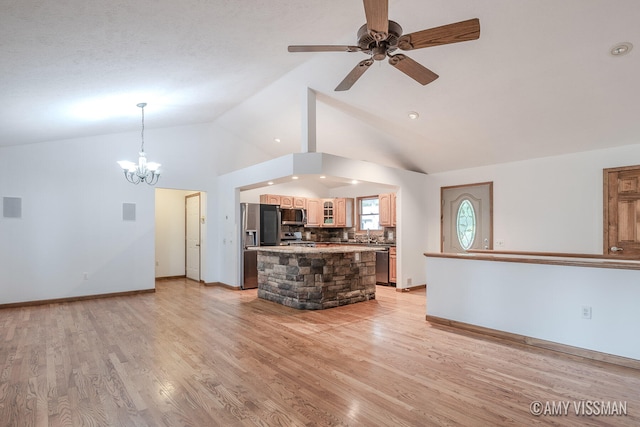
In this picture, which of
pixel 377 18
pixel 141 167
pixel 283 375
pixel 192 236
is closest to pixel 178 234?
pixel 192 236

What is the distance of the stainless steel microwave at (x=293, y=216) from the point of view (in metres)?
8.31

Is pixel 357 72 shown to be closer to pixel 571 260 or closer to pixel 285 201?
pixel 571 260

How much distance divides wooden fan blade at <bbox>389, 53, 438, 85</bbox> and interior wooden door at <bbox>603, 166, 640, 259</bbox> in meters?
3.81

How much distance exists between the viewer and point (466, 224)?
22.0 feet

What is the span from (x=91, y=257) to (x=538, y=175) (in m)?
8.12

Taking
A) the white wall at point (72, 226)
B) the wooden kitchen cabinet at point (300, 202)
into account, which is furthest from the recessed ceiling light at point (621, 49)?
the white wall at point (72, 226)

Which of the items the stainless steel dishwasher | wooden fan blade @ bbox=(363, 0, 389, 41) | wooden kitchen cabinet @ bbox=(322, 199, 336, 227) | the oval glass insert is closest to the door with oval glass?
the oval glass insert

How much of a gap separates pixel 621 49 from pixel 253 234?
6361 mm

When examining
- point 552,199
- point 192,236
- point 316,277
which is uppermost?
point 552,199

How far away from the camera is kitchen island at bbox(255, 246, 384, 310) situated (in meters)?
5.29

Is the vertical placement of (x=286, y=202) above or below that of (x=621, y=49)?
below

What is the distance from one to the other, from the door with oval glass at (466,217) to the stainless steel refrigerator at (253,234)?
3.81 metres

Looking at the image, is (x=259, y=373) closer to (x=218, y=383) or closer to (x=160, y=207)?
(x=218, y=383)

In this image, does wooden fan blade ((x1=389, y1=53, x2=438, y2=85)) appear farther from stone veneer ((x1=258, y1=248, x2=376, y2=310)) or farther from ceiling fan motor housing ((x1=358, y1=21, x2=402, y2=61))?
stone veneer ((x1=258, y1=248, x2=376, y2=310))
